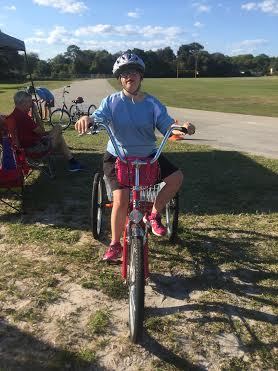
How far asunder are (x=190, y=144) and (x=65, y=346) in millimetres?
8855

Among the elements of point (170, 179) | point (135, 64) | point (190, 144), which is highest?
point (135, 64)

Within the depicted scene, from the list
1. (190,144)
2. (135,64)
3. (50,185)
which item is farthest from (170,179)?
(190,144)

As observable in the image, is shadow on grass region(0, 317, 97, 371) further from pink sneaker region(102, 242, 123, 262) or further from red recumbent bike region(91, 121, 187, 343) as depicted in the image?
pink sneaker region(102, 242, 123, 262)

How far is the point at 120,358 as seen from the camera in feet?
10.3

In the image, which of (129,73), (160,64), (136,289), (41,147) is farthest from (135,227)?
(160,64)

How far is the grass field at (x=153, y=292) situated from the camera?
10.5 feet

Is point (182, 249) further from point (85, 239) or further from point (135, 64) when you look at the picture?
point (135, 64)

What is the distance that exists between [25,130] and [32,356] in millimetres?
5134

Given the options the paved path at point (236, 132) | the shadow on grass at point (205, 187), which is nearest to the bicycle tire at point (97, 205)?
the shadow on grass at point (205, 187)

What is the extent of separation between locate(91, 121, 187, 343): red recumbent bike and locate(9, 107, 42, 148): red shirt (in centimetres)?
304

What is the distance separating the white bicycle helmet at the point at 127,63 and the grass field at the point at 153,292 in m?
1.90

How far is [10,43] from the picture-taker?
10.3 metres

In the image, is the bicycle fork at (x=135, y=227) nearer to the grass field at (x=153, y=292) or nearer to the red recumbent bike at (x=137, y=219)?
the red recumbent bike at (x=137, y=219)

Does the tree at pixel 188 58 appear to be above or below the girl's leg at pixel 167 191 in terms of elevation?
below
